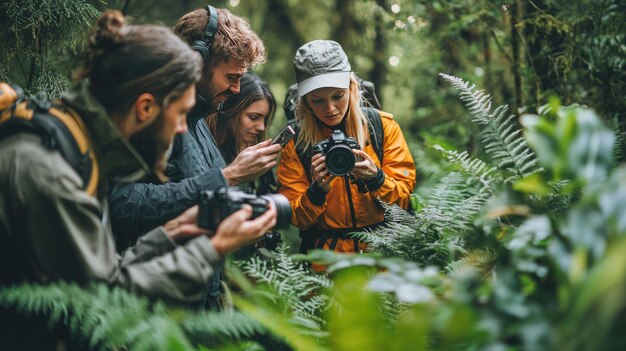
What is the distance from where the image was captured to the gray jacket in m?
1.98

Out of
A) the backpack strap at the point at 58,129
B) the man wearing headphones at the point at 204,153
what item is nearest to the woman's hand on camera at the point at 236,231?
the backpack strap at the point at 58,129

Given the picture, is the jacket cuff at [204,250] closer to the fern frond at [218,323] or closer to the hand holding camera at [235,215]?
the hand holding camera at [235,215]

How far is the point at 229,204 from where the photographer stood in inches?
101

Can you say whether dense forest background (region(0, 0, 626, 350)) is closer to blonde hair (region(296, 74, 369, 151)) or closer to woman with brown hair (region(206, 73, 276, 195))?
blonde hair (region(296, 74, 369, 151))

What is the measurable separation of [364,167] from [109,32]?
1.92 m

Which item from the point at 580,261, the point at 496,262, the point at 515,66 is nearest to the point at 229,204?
the point at 496,262

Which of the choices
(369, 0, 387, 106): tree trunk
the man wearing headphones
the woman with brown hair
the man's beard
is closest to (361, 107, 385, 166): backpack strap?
the man wearing headphones

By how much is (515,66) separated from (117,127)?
394 cm

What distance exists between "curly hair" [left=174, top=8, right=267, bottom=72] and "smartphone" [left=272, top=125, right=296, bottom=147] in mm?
503

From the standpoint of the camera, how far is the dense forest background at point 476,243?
155 cm

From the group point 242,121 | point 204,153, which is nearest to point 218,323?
point 204,153

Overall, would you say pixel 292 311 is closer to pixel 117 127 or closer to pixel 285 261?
pixel 285 261

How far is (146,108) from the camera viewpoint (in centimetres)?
236

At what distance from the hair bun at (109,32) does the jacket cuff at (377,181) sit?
200 centimetres
